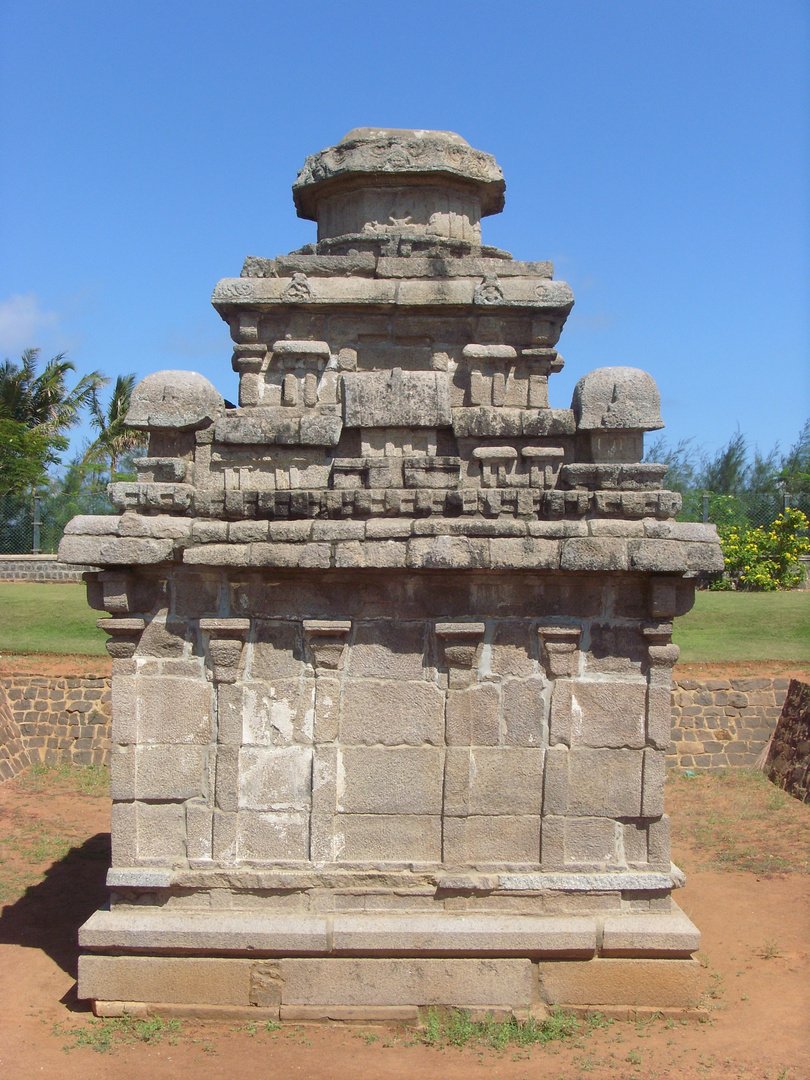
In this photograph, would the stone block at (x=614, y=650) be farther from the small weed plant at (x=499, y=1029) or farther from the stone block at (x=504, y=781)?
the small weed plant at (x=499, y=1029)

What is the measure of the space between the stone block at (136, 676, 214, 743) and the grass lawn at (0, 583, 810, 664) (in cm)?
975

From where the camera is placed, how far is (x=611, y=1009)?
612 cm

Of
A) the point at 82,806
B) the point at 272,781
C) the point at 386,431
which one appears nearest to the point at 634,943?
the point at 272,781

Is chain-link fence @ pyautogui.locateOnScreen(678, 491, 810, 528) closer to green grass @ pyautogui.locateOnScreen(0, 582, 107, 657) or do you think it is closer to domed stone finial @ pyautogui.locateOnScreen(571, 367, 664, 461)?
green grass @ pyautogui.locateOnScreen(0, 582, 107, 657)

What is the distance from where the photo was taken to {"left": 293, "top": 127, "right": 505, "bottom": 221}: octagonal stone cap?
7004 mm

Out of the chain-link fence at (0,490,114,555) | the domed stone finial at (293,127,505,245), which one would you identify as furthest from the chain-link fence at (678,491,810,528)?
the domed stone finial at (293,127,505,245)

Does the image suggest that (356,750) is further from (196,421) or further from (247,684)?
(196,421)

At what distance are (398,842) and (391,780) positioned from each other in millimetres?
428

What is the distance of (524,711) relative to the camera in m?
6.29

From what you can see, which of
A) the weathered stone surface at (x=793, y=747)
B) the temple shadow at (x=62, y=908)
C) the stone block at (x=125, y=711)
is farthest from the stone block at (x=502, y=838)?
the weathered stone surface at (x=793, y=747)

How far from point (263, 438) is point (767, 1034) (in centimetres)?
538

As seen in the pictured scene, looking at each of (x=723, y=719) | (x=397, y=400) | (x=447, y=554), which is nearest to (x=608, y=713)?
(x=447, y=554)

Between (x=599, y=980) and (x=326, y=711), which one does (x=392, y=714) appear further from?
(x=599, y=980)

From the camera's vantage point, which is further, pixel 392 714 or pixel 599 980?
pixel 392 714
